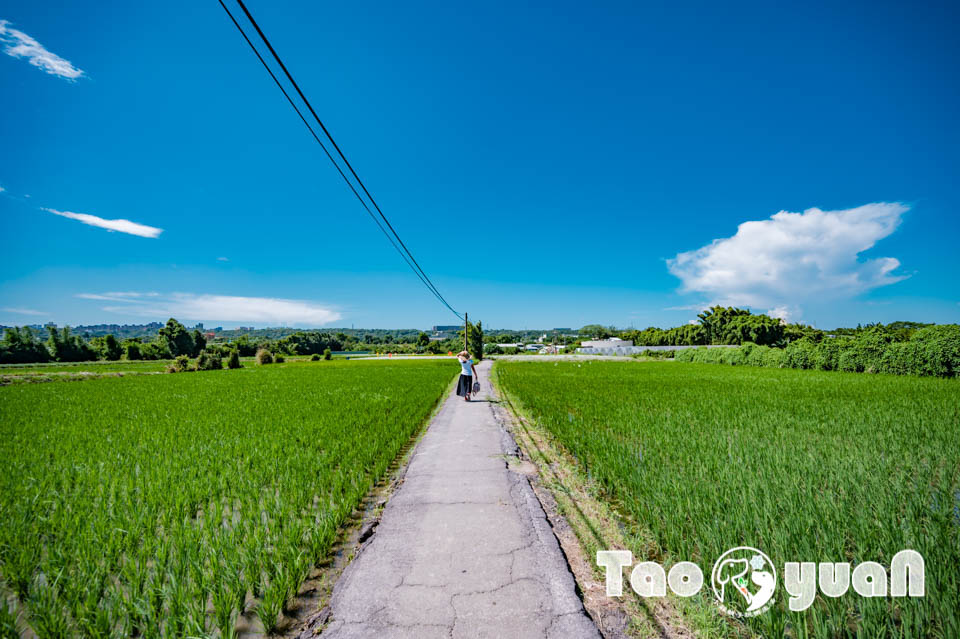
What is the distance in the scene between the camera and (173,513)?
3.55 meters

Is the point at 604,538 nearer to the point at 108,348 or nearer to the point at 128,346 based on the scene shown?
the point at 108,348

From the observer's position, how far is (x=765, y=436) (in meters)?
6.39

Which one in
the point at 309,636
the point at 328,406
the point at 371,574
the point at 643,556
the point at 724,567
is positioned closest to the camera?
the point at 309,636

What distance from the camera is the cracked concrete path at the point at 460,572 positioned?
2170 millimetres

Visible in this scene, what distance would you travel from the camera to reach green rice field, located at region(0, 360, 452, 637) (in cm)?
227

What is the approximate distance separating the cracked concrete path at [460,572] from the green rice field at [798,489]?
3.12 feet

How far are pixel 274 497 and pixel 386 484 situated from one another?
4.81 ft

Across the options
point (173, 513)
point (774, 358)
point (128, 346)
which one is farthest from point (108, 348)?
point (774, 358)

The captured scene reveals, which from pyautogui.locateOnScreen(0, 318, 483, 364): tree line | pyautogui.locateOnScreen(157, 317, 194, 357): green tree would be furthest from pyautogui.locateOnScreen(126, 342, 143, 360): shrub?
pyautogui.locateOnScreen(157, 317, 194, 357): green tree

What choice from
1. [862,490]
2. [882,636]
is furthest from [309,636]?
[862,490]

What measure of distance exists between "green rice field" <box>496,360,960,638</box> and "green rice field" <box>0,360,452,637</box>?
3.03m

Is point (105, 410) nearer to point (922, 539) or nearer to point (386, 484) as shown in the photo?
point (386, 484)

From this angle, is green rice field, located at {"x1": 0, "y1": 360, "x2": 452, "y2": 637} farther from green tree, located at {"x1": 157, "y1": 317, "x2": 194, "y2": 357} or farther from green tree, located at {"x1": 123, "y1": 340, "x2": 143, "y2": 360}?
green tree, located at {"x1": 157, "y1": 317, "x2": 194, "y2": 357}

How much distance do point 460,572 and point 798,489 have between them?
347 cm
